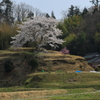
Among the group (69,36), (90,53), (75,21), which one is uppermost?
(75,21)

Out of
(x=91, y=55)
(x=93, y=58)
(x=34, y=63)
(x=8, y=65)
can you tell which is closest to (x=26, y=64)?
(x=34, y=63)

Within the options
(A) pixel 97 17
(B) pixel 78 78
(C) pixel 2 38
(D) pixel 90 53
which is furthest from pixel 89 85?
(A) pixel 97 17

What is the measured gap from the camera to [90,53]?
149ft

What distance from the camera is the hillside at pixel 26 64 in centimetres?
2359

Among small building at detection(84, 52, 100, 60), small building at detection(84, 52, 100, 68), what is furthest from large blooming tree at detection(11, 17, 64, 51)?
small building at detection(84, 52, 100, 60)

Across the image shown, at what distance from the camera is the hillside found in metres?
23.6

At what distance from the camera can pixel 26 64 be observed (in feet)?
84.9

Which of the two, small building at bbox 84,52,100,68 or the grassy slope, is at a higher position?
the grassy slope

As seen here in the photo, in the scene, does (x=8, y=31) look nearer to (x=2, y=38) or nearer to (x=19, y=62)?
(x=2, y=38)

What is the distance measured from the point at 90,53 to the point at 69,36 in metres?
6.18

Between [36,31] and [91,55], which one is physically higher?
[36,31]

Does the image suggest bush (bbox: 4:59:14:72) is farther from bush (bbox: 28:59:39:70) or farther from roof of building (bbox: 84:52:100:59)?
roof of building (bbox: 84:52:100:59)

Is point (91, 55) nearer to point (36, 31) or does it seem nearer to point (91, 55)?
point (91, 55)

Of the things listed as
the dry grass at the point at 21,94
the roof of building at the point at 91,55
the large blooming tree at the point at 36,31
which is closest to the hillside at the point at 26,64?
the large blooming tree at the point at 36,31
